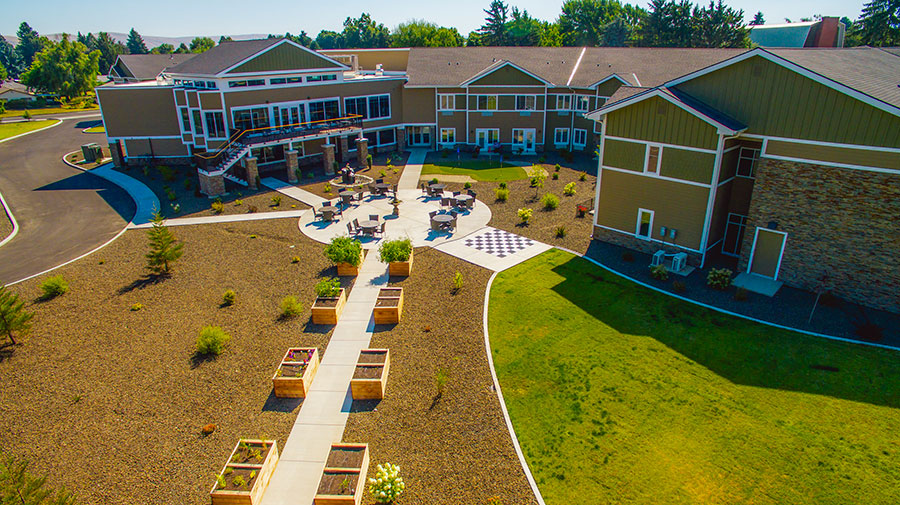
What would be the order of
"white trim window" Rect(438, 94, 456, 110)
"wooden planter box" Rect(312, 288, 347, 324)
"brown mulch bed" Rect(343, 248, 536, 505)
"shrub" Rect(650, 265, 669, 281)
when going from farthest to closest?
"white trim window" Rect(438, 94, 456, 110) → "shrub" Rect(650, 265, 669, 281) → "wooden planter box" Rect(312, 288, 347, 324) → "brown mulch bed" Rect(343, 248, 536, 505)

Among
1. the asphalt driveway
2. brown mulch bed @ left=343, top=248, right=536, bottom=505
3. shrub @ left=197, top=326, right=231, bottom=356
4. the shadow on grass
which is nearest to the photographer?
brown mulch bed @ left=343, top=248, right=536, bottom=505

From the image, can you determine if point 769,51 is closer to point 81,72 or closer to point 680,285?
point 680,285

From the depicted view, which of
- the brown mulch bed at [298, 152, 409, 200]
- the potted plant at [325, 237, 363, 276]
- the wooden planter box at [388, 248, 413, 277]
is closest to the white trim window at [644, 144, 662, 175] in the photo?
the wooden planter box at [388, 248, 413, 277]

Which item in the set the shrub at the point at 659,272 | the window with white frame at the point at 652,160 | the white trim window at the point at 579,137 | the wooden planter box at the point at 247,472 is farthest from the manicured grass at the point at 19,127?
the shrub at the point at 659,272

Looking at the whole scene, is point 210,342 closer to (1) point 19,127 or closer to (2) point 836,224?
(2) point 836,224

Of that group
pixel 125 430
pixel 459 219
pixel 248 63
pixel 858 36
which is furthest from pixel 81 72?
pixel 858 36

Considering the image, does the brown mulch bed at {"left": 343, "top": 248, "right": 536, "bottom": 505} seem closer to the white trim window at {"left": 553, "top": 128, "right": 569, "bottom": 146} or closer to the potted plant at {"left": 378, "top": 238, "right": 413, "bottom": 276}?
the potted plant at {"left": 378, "top": 238, "right": 413, "bottom": 276}
